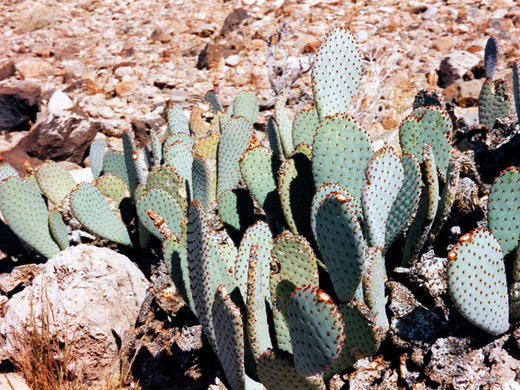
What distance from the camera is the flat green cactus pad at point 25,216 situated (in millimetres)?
4309

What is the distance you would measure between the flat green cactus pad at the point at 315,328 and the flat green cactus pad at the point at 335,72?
5.45 feet

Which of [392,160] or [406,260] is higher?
[392,160]

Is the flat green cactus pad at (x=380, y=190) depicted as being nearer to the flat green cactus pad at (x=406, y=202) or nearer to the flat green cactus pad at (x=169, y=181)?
the flat green cactus pad at (x=406, y=202)

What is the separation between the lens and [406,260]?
302 cm

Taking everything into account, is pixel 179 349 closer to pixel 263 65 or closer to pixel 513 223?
pixel 513 223

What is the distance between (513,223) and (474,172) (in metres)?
0.89

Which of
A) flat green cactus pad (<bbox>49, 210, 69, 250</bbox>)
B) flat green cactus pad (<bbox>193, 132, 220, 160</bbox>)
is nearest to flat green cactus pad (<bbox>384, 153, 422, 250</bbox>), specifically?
flat green cactus pad (<bbox>193, 132, 220, 160</bbox>)

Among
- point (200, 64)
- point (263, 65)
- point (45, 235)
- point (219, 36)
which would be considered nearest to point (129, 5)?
point (219, 36)

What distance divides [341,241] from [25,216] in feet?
9.88

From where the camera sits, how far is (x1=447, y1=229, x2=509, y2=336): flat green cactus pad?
7.32ft

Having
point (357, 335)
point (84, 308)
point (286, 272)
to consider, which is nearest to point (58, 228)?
point (84, 308)

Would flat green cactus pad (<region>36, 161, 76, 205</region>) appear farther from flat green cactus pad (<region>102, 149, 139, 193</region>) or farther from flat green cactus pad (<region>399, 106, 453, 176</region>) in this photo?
flat green cactus pad (<region>399, 106, 453, 176</region>)

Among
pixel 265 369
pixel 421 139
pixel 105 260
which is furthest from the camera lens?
pixel 105 260

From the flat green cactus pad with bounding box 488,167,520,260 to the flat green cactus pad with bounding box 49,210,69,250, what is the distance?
3.16 m
